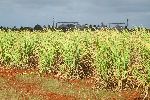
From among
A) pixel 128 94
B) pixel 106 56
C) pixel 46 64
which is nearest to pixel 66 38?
pixel 46 64

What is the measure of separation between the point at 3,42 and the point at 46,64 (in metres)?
4.57

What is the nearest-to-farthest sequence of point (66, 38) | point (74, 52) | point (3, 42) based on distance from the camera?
point (74, 52)
point (66, 38)
point (3, 42)

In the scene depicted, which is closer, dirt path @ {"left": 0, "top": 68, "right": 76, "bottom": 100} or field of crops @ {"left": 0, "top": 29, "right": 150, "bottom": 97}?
dirt path @ {"left": 0, "top": 68, "right": 76, "bottom": 100}

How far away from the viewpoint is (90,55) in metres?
16.1

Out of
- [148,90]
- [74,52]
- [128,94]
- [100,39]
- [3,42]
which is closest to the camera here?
[148,90]

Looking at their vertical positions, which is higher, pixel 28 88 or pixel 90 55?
pixel 90 55

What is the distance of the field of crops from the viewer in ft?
43.0

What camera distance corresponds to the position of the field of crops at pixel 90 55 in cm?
1312

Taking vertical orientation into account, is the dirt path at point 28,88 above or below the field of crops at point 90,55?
below

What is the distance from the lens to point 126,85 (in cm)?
1337

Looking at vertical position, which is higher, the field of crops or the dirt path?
the field of crops

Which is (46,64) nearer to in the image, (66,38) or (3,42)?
(66,38)

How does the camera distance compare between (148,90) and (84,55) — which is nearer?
(148,90)

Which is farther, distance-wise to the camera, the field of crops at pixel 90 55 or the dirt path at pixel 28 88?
the field of crops at pixel 90 55
